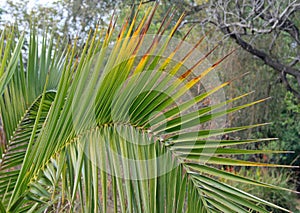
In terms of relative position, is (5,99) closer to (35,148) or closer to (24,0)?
A: (35,148)

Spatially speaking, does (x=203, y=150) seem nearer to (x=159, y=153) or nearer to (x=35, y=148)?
(x=159, y=153)

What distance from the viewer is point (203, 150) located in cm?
84

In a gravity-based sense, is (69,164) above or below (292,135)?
below

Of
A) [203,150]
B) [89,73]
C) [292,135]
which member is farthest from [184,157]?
[292,135]

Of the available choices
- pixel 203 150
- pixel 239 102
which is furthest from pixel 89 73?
pixel 239 102

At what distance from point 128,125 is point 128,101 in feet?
0.24

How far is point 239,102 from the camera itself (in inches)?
232

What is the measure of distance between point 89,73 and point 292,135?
664 cm

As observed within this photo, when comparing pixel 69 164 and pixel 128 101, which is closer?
pixel 128 101

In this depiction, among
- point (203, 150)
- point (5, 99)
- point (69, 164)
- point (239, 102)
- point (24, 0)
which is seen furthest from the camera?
point (24, 0)

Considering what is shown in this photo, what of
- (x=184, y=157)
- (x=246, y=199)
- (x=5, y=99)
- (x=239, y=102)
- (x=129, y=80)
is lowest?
(x=246, y=199)

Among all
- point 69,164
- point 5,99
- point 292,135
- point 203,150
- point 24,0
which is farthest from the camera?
point 24,0

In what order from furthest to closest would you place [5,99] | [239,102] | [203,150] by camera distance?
[239,102]
[5,99]
[203,150]

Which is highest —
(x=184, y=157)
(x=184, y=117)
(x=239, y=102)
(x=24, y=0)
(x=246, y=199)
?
(x=24, y=0)
